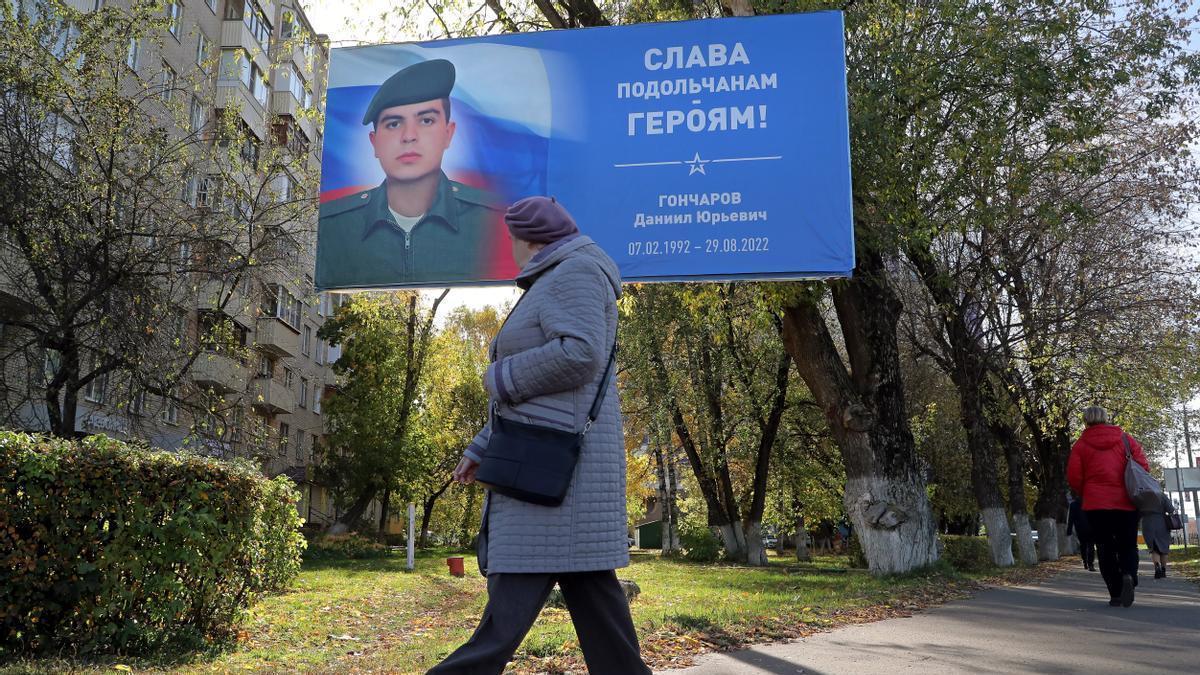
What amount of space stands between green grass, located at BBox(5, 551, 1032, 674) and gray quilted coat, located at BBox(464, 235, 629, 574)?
2247 millimetres

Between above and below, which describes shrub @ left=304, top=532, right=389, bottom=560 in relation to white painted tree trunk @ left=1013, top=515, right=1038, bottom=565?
below

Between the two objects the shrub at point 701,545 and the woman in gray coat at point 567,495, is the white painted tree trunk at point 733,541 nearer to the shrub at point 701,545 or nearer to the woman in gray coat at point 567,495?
the shrub at point 701,545

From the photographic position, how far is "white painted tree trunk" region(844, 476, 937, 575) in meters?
12.4

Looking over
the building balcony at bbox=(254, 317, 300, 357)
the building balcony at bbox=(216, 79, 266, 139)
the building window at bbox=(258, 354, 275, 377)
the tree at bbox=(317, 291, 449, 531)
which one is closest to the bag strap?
the building balcony at bbox=(216, 79, 266, 139)

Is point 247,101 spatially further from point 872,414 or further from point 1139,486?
point 1139,486

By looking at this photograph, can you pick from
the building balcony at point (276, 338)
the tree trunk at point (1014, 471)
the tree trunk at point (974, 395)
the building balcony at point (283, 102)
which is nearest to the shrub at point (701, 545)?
the tree trunk at point (1014, 471)

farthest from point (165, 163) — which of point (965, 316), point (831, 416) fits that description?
point (965, 316)

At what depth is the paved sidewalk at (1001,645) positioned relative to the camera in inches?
203

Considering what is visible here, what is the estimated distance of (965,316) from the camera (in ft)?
72.0

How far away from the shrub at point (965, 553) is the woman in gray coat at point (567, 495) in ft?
52.1

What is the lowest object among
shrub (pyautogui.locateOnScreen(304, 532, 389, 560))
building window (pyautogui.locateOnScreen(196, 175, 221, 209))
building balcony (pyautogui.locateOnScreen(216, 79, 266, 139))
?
shrub (pyautogui.locateOnScreen(304, 532, 389, 560))

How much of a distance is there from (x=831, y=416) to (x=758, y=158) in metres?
5.43

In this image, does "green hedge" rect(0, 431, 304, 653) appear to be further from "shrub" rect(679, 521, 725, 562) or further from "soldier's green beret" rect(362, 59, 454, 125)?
"shrub" rect(679, 521, 725, 562)

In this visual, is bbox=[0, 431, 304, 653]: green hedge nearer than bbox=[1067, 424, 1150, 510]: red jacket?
Yes
